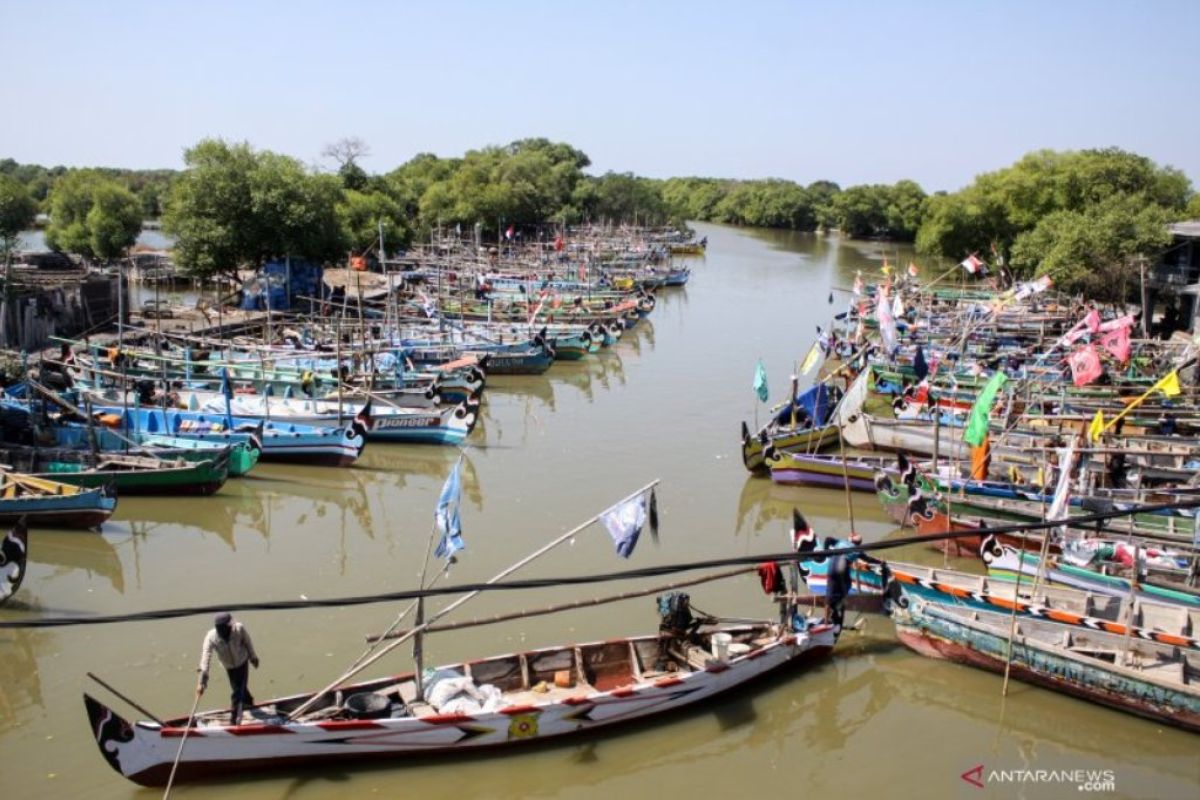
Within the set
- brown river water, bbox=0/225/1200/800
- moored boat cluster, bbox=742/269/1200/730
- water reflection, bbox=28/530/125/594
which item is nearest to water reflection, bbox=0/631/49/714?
brown river water, bbox=0/225/1200/800

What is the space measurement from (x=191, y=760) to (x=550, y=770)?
11.1ft

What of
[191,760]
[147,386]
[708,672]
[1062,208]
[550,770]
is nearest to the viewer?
[191,760]

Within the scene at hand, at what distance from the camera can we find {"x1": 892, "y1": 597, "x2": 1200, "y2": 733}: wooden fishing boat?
32.4 ft

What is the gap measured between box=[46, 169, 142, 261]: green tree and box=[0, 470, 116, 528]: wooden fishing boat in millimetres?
31925

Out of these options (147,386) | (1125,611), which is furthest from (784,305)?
(1125,611)

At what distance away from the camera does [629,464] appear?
19547 millimetres

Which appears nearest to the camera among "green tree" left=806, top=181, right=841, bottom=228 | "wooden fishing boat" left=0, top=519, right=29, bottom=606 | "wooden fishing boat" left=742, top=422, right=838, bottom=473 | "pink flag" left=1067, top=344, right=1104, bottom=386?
"wooden fishing boat" left=0, top=519, right=29, bottom=606

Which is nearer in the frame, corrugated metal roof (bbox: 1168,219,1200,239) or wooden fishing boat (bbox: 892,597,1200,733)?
wooden fishing boat (bbox: 892,597,1200,733)

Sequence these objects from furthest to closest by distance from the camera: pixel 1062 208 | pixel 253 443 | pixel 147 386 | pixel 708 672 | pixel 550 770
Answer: pixel 1062 208 < pixel 147 386 < pixel 253 443 < pixel 708 672 < pixel 550 770

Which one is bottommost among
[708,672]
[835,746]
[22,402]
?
[835,746]

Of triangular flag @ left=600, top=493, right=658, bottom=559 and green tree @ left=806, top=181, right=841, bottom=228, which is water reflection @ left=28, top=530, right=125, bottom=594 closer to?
triangular flag @ left=600, top=493, right=658, bottom=559

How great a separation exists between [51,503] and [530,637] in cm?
824

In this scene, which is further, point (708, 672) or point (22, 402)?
point (22, 402)

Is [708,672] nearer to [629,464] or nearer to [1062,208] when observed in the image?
[629,464]
